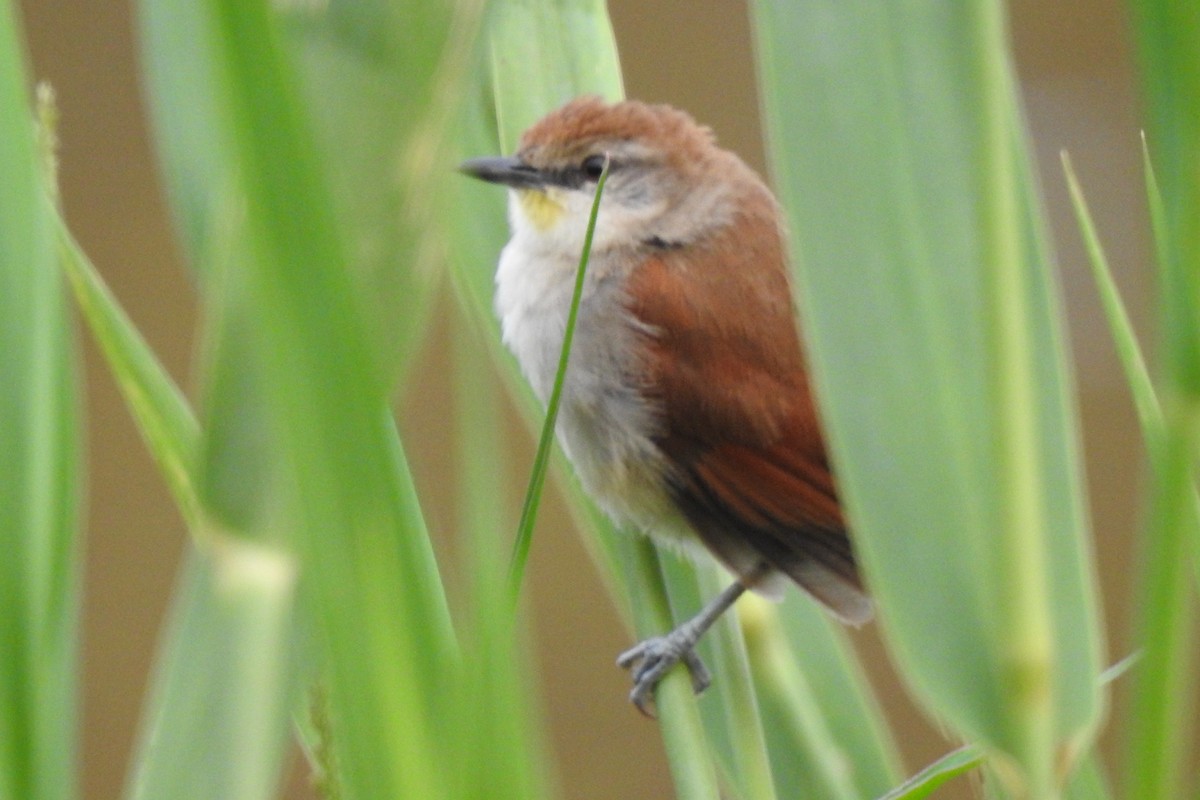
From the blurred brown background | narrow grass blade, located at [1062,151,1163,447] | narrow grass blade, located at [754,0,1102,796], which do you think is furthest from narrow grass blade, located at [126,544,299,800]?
the blurred brown background

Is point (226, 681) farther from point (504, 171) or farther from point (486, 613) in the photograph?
point (504, 171)

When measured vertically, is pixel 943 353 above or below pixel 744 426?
above

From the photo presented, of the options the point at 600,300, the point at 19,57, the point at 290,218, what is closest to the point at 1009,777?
the point at 290,218

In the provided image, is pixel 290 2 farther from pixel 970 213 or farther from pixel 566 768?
pixel 566 768

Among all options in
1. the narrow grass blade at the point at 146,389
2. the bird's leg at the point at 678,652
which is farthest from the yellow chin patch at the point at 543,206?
the narrow grass blade at the point at 146,389

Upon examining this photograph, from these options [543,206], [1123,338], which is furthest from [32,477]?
[543,206]

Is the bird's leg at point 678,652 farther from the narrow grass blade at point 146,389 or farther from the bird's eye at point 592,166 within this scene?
the bird's eye at point 592,166
